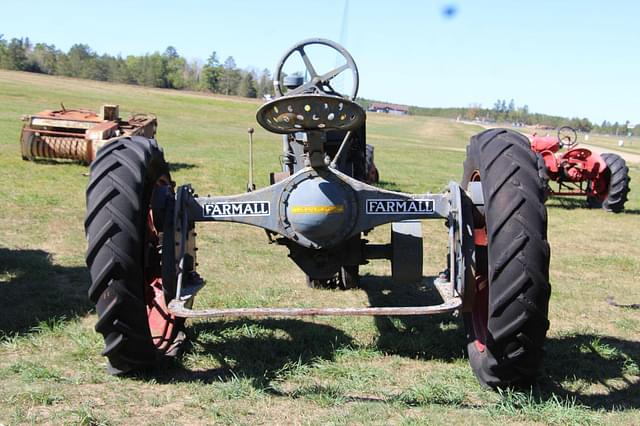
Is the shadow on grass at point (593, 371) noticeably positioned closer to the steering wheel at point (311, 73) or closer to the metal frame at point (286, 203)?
the metal frame at point (286, 203)

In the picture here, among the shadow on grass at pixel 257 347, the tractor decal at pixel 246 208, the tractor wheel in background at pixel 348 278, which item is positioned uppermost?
the tractor decal at pixel 246 208

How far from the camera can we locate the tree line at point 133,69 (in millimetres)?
91000

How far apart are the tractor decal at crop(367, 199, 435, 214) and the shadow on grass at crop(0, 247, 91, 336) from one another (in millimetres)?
2706

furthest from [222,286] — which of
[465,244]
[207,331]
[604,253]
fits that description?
[604,253]

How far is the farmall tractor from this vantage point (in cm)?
361

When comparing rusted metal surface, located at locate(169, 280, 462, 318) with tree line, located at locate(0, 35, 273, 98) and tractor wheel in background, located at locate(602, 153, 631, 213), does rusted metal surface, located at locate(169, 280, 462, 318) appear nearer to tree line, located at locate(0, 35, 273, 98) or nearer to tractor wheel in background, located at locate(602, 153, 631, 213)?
tractor wheel in background, located at locate(602, 153, 631, 213)

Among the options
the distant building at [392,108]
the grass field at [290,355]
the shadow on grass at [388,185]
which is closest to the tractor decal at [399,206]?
the grass field at [290,355]

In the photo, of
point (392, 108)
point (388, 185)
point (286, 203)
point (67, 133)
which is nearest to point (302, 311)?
point (286, 203)

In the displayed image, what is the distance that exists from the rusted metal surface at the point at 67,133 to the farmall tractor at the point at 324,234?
10.1 meters

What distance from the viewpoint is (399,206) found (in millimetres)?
4277

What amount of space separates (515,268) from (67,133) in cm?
1296

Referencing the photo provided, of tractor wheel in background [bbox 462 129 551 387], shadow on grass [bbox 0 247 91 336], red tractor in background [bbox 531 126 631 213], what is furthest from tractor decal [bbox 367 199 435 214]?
red tractor in background [bbox 531 126 631 213]

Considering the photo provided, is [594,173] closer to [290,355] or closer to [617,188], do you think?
[617,188]

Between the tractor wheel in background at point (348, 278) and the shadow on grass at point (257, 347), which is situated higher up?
the tractor wheel in background at point (348, 278)
